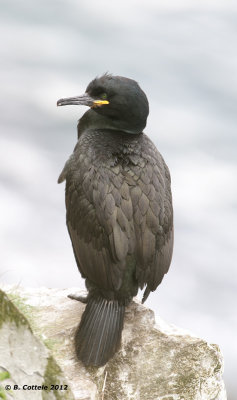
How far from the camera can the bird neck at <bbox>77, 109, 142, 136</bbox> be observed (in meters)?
6.31

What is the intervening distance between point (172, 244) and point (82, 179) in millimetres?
971

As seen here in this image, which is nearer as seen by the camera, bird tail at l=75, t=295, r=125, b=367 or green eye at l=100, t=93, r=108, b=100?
bird tail at l=75, t=295, r=125, b=367

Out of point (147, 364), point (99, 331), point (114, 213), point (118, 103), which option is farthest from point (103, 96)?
point (147, 364)

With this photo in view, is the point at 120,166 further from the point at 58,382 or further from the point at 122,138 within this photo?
the point at 58,382

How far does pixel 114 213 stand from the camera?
5758mm

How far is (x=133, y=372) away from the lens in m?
5.77

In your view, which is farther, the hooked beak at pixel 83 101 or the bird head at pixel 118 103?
the hooked beak at pixel 83 101

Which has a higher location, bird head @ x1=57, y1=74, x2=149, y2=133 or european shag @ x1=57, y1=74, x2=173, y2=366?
bird head @ x1=57, y1=74, x2=149, y2=133

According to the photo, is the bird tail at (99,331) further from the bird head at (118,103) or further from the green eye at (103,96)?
the green eye at (103,96)

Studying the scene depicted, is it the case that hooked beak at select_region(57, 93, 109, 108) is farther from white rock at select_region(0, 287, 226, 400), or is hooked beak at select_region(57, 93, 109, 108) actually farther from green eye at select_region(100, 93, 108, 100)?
white rock at select_region(0, 287, 226, 400)

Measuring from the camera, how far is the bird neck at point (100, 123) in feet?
20.7

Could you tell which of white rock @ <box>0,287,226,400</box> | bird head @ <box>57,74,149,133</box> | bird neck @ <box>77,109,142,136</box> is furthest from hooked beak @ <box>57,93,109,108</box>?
white rock @ <box>0,287,226,400</box>

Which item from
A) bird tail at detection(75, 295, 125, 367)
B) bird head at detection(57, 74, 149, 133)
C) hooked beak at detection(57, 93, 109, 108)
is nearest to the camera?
bird tail at detection(75, 295, 125, 367)

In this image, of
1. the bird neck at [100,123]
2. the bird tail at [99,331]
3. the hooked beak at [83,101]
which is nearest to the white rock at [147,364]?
the bird tail at [99,331]
